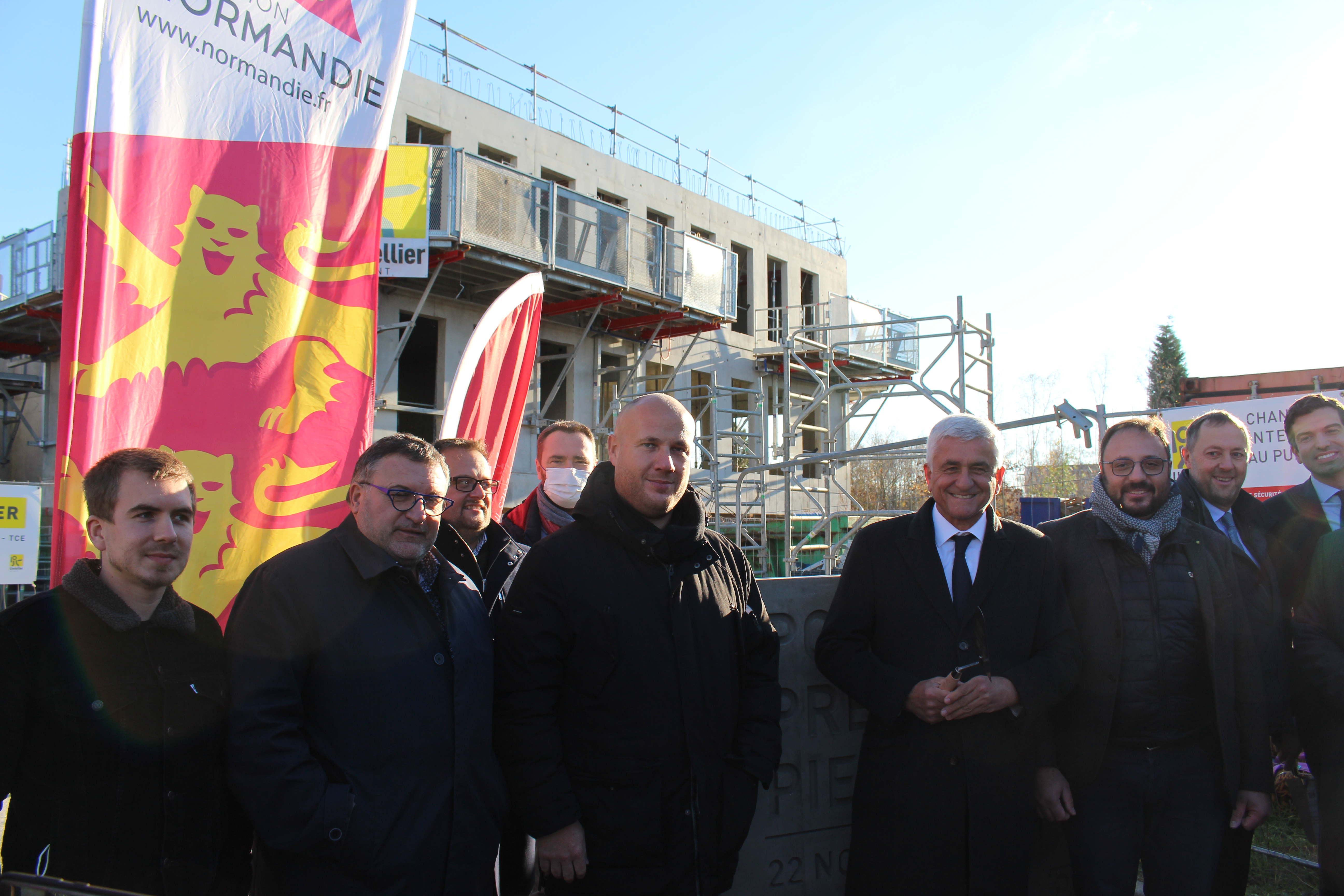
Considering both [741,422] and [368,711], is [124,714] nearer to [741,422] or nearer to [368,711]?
[368,711]

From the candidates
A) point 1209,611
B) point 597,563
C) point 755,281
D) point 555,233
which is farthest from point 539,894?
point 755,281

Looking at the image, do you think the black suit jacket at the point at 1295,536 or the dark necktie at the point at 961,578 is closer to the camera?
the dark necktie at the point at 961,578

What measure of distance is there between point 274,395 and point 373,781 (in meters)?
1.37

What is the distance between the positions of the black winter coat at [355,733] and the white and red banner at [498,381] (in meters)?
1.97

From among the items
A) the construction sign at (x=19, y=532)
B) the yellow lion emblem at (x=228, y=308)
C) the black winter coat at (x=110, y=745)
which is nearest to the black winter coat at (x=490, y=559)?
the yellow lion emblem at (x=228, y=308)

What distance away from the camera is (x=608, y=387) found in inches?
661

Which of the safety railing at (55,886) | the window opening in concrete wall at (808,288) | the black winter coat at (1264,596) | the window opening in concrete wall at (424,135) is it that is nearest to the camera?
the safety railing at (55,886)

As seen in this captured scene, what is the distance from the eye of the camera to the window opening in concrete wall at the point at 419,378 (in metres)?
14.2

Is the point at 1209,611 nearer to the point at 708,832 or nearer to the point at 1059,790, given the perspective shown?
the point at 1059,790

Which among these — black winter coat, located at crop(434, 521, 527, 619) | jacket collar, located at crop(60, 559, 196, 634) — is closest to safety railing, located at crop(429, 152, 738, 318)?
black winter coat, located at crop(434, 521, 527, 619)

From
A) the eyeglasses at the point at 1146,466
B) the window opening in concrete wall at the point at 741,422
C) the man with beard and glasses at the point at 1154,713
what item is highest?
the window opening in concrete wall at the point at 741,422

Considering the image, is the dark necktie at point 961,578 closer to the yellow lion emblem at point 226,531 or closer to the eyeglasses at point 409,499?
the eyeglasses at point 409,499

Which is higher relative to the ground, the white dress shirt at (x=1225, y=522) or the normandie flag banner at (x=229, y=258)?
the normandie flag banner at (x=229, y=258)

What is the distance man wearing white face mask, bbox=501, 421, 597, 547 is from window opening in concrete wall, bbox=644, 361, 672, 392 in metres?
13.3
